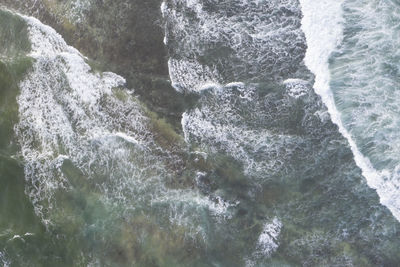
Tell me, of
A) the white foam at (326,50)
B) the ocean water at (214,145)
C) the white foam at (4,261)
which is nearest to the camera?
the white foam at (326,50)

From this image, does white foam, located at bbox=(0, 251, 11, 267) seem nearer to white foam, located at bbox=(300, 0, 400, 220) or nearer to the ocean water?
the ocean water

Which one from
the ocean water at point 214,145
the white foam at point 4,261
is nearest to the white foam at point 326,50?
the ocean water at point 214,145

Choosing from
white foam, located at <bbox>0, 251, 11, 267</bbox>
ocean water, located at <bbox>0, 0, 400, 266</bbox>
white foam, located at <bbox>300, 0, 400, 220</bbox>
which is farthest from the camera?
white foam, located at <bbox>0, 251, 11, 267</bbox>

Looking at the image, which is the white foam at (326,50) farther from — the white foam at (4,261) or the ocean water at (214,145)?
the white foam at (4,261)

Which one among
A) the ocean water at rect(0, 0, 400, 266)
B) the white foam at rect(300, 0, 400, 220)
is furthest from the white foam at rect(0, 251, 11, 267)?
the white foam at rect(300, 0, 400, 220)

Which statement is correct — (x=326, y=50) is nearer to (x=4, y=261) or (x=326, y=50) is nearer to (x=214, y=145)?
(x=214, y=145)

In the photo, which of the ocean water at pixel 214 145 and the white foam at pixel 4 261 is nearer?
the ocean water at pixel 214 145
